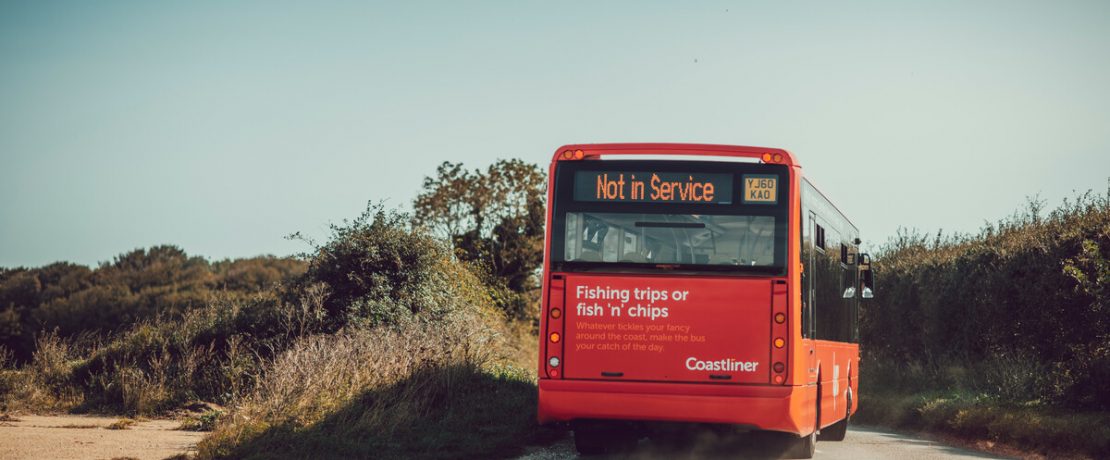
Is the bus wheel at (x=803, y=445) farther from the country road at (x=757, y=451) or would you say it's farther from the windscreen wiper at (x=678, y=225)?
the windscreen wiper at (x=678, y=225)

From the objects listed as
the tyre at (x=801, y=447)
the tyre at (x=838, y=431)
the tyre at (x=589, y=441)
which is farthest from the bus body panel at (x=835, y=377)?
the tyre at (x=589, y=441)

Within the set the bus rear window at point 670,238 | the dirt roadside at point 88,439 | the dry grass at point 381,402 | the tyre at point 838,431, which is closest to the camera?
the bus rear window at point 670,238

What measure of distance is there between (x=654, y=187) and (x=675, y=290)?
120cm

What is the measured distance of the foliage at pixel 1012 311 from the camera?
19.5 m

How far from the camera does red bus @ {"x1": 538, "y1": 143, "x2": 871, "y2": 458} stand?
12.5 meters

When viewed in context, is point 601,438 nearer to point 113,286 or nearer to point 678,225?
point 678,225

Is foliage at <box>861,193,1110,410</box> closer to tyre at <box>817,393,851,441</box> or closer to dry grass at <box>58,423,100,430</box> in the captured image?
tyre at <box>817,393,851,441</box>

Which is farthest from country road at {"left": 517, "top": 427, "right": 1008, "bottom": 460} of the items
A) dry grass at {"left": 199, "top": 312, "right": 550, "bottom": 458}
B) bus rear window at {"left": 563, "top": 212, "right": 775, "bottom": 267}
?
bus rear window at {"left": 563, "top": 212, "right": 775, "bottom": 267}

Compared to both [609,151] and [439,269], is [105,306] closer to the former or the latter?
[439,269]

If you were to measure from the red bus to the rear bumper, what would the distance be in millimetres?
13

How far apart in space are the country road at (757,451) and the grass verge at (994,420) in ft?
2.83

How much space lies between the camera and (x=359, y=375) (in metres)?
16.6

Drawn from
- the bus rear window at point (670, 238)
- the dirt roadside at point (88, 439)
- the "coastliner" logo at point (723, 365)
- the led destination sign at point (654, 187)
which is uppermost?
the led destination sign at point (654, 187)

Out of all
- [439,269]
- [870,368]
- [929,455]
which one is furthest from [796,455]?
[870,368]
